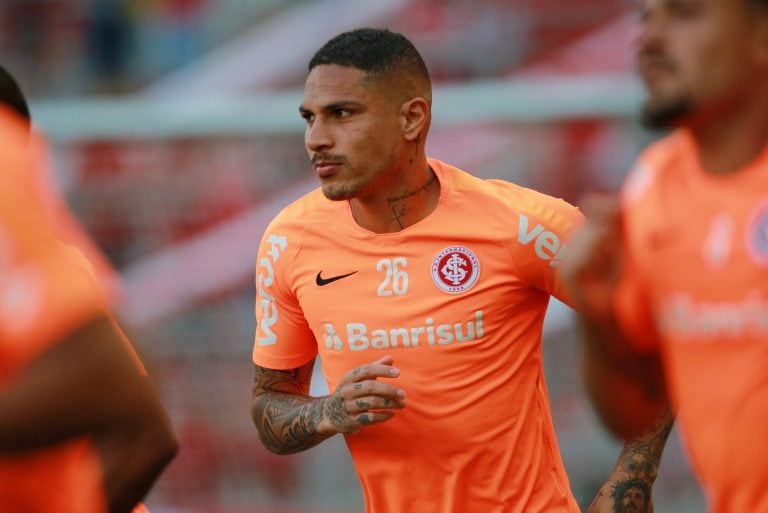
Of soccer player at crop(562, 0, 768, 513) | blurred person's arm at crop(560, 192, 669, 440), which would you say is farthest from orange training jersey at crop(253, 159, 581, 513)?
soccer player at crop(562, 0, 768, 513)

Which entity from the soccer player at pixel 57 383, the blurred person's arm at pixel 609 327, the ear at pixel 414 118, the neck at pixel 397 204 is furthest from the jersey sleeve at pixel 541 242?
the soccer player at pixel 57 383

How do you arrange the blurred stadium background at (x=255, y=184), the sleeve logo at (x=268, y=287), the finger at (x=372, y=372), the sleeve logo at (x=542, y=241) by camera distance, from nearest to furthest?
the finger at (x=372, y=372) < the sleeve logo at (x=542, y=241) < the sleeve logo at (x=268, y=287) < the blurred stadium background at (x=255, y=184)

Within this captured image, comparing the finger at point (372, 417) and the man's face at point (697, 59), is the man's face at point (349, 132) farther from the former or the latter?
the man's face at point (697, 59)

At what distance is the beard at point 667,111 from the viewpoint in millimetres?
2771

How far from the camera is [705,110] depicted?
111 inches

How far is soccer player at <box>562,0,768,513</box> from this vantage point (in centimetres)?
282

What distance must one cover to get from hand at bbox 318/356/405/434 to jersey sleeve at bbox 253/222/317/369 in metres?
0.51

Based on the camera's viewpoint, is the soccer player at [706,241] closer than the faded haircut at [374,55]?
Yes

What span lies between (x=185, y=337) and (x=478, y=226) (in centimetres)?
431

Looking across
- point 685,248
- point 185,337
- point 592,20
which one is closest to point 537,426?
point 685,248

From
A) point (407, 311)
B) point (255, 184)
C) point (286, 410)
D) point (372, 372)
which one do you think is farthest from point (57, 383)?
point (255, 184)

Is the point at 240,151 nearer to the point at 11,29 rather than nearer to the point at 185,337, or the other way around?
the point at 185,337

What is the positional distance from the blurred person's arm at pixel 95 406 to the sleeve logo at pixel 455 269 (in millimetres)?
1772

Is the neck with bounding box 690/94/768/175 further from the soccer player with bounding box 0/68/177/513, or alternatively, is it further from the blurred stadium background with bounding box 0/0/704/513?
the blurred stadium background with bounding box 0/0/704/513
